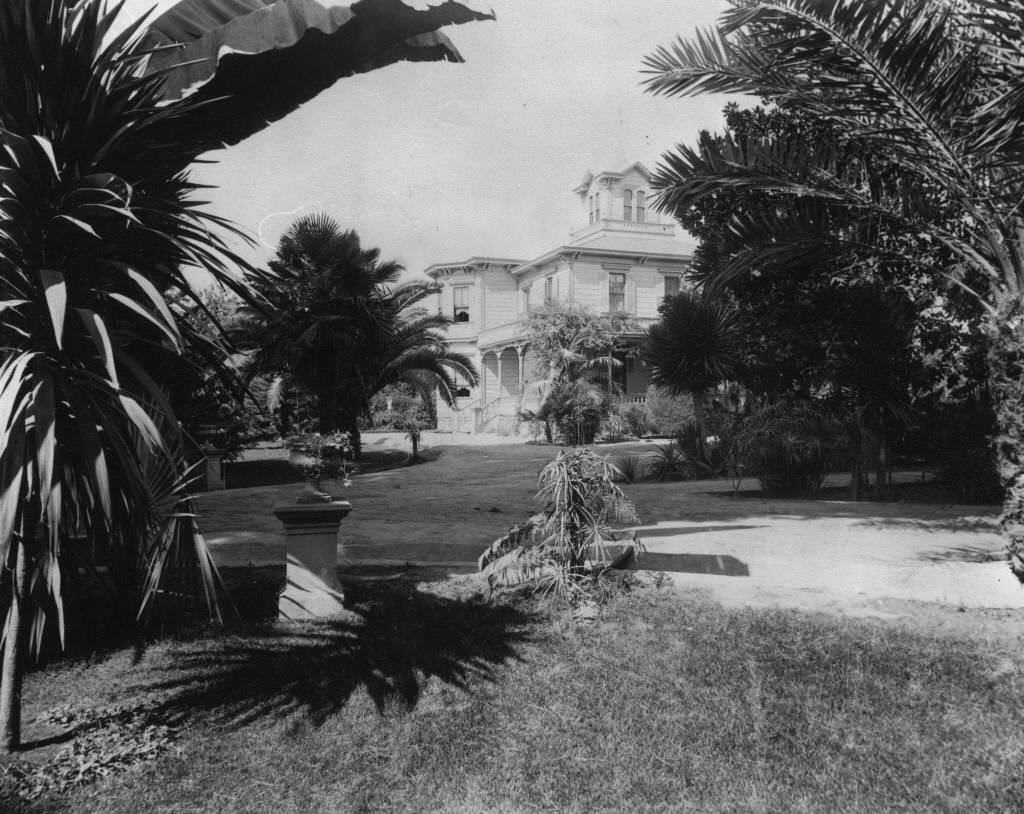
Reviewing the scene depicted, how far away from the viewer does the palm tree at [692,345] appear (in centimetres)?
1458

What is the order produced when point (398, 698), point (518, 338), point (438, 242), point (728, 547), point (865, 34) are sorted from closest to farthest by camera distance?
point (398, 698) < point (865, 34) < point (728, 547) < point (518, 338) < point (438, 242)

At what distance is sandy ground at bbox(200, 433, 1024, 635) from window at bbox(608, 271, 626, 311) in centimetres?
1748

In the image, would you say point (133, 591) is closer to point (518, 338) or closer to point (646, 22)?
point (646, 22)

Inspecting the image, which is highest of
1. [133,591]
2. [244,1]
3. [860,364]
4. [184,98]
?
[244,1]

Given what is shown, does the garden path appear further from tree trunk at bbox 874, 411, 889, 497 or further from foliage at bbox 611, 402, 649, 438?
foliage at bbox 611, 402, 649, 438

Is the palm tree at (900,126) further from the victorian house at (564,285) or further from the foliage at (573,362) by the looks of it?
the victorian house at (564,285)

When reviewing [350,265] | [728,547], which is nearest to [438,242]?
[350,265]

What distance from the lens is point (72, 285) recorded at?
3.42 meters

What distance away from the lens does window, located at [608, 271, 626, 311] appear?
31.2 m

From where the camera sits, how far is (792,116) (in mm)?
10281

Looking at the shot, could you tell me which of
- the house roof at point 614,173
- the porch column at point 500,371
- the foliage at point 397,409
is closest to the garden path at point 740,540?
the foliage at point 397,409

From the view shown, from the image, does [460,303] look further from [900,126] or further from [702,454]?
[900,126]

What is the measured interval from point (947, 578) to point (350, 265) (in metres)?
12.8

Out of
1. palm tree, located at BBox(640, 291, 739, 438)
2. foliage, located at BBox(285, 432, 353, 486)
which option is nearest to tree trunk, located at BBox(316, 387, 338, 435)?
palm tree, located at BBox(640, 291, 739, 438)
